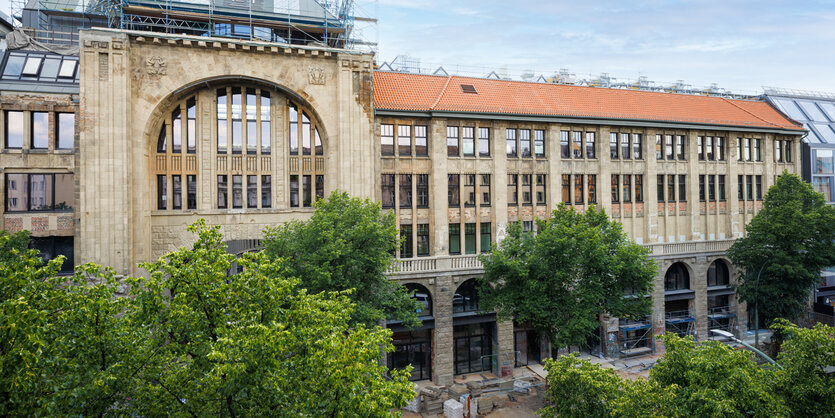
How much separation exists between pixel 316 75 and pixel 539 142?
643 inches

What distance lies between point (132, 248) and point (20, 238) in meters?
5.22

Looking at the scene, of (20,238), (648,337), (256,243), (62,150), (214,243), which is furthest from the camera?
(648,337)

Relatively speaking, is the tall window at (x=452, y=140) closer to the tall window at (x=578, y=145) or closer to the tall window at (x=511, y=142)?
the tall window at (x=511, y=142)

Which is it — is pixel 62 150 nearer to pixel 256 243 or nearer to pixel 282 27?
pixel 256 243


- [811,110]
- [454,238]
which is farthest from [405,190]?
[811,110]

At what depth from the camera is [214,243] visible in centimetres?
1430

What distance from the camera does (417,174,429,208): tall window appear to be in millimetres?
33656

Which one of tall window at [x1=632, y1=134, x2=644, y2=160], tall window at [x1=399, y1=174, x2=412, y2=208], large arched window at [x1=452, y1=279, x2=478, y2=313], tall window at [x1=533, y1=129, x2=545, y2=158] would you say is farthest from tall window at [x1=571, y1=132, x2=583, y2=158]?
tall window at [x1=399, y1=174, x2=412, y2=208]

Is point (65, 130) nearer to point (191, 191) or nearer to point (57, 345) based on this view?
point (191, 191)

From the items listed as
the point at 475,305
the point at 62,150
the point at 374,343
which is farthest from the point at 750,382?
the point at 62,150

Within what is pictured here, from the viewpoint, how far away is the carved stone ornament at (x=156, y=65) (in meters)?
28.4

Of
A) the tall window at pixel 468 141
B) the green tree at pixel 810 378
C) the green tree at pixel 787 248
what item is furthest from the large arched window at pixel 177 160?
the green tree at pixel 787 248

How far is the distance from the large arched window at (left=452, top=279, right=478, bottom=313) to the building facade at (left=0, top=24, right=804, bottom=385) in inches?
3.8

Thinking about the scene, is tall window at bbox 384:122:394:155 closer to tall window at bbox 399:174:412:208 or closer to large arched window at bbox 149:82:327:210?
tall window at bbox 399:174:412:208
